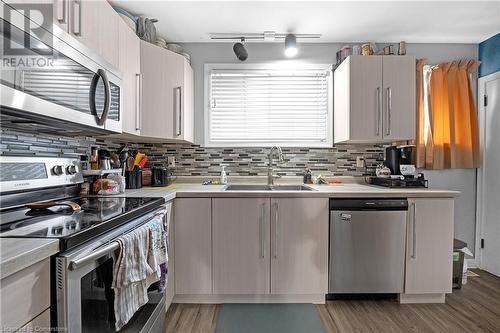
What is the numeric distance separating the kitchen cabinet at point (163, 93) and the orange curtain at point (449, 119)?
86.8 inches

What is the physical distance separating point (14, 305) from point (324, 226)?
1.82m

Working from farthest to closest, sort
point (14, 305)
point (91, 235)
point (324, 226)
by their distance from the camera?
point (324, 226) → point (91, 235) → point (14, 305)

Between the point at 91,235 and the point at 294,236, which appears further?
the point at 294,236

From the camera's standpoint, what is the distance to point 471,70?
270 centimetres

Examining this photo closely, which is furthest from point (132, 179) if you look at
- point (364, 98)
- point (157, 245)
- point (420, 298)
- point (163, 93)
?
point (420, 298)

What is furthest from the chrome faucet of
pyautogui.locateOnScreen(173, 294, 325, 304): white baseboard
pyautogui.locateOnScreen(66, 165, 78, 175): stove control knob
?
pyautogui.locateOnScreen(66, 165, 78, 175): stove control knob

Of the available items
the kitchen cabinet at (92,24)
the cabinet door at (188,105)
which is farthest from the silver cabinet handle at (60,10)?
the cabinet door at (188,105)

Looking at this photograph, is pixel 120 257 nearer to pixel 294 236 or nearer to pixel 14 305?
pixel 14 305

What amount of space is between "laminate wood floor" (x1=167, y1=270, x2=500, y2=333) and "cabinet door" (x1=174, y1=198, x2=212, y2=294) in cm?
18

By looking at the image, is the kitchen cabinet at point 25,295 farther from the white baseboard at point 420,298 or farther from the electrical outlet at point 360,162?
the electrical outlet at point 360,162

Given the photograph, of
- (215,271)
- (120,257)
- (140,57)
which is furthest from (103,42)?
(215,271)

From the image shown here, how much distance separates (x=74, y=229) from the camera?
913 mm

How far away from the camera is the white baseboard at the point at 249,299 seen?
2125 millimetres

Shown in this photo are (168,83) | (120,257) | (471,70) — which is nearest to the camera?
(120,257)
